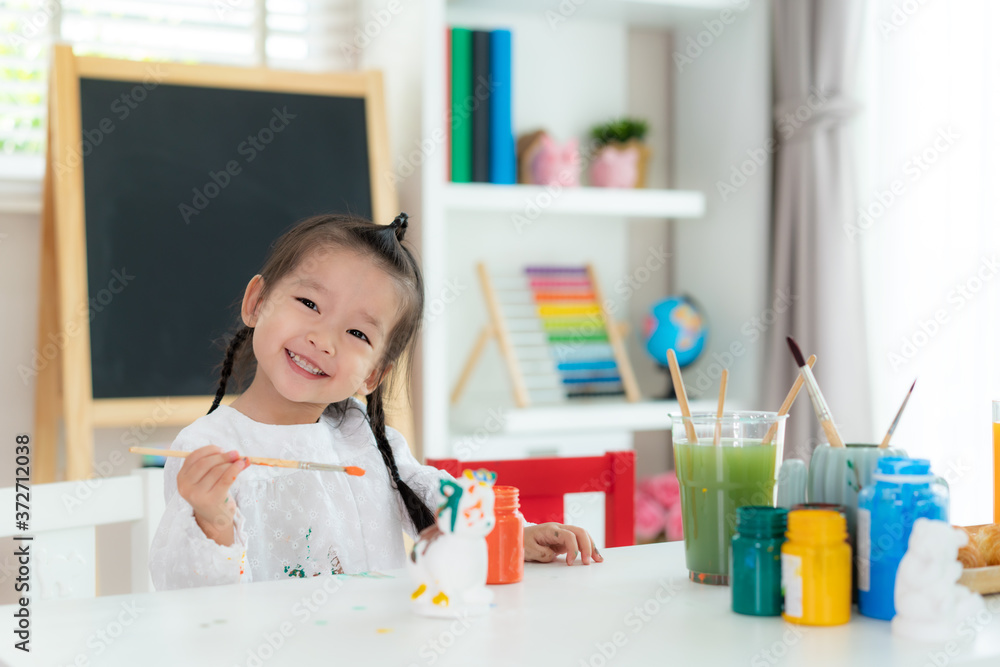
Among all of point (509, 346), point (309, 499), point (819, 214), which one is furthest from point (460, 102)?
point (309, 499)

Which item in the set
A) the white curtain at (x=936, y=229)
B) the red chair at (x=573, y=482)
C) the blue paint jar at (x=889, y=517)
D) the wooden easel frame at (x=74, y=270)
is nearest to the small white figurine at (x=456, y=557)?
the blue paint jar at (x=889, y=517)

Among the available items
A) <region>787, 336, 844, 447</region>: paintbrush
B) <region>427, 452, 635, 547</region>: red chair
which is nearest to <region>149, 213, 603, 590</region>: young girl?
<region>427, 452, 635, 547</region>: red chair

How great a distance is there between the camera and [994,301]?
1.93 m

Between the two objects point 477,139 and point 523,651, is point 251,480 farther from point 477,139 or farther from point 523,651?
point 477,139

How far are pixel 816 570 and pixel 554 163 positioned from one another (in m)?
1.64

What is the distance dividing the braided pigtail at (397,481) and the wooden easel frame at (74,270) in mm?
684

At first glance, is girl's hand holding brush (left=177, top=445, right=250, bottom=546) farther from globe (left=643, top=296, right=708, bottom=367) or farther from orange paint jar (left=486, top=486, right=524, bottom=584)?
globe (left=643, top=296, right=708, bottom=367)

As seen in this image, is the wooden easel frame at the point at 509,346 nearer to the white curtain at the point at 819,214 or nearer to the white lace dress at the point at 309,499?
A: the white curtain at the point at 819,214

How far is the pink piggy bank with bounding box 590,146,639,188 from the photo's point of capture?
239cm

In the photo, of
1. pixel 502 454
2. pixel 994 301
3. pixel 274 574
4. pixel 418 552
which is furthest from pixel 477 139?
pixel 418 552

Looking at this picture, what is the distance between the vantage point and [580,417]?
222 centimetres

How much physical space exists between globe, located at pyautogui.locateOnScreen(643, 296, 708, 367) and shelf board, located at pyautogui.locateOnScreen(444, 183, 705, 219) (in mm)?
229

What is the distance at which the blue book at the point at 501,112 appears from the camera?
220 cm

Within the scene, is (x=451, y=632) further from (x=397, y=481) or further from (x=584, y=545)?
(x=397, y=481)
